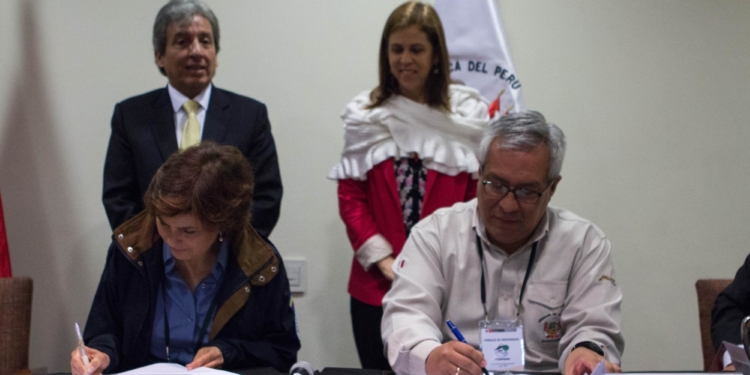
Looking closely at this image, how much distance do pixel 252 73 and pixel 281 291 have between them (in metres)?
1.81

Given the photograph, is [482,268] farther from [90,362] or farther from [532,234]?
[90,362]

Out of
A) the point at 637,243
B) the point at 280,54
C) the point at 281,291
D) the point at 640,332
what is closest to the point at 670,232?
the point at 637,243

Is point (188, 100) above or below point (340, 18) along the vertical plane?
below

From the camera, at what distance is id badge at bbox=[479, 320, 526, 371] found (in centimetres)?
179

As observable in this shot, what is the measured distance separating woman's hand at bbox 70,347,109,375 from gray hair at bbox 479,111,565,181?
43.9 inches

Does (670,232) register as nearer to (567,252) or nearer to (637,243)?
(637,243)

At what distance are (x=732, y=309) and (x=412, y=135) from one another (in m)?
1.23

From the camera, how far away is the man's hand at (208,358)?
1755 millimetres

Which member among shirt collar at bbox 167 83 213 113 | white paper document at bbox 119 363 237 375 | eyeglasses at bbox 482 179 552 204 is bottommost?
white paper document at bbox 119 363 237 375

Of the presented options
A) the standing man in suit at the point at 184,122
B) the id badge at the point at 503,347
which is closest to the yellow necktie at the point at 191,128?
the standing man in suit at the point at 184,122

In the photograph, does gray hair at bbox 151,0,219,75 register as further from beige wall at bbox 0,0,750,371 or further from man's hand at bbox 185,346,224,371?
man's hand at bbox 185,346,224,371

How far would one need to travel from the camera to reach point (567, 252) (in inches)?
80.0

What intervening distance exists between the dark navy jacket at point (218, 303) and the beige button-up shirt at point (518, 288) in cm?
31

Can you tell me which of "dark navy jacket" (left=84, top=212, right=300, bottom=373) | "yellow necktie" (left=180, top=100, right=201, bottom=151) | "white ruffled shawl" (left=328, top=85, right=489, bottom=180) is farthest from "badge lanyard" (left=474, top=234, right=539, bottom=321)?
"yellow necktie" (left=180, top=100, right=201, bottom=151)
